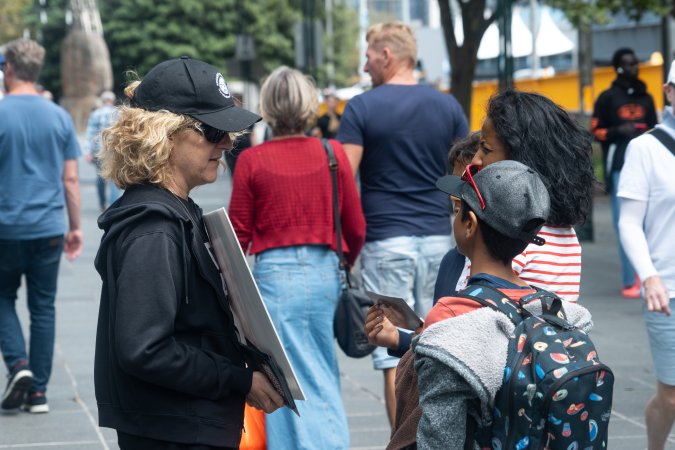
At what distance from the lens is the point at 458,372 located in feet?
8.33

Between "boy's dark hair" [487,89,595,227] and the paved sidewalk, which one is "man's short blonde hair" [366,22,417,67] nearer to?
the paved sidewalk

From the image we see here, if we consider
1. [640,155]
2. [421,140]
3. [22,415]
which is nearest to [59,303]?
[22,415]

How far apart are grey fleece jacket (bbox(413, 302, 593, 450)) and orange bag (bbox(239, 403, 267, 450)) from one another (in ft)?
3.08

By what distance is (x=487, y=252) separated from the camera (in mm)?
2789

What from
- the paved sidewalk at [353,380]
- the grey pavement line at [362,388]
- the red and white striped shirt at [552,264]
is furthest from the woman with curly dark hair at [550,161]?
the grey pavement line at [362,388]

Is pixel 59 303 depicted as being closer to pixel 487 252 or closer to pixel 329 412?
pixel 329 412

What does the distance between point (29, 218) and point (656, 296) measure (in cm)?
350

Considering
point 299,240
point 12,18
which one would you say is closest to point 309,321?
point 299,240

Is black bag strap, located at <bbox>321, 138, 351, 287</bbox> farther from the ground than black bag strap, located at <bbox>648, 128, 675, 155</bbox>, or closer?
closer

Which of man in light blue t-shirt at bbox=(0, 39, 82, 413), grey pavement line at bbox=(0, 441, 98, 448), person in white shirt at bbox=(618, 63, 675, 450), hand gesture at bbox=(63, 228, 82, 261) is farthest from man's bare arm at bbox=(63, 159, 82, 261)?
person in white shirt at bbox=(618, 63, 675, 450)

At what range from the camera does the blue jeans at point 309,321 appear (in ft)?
17.3

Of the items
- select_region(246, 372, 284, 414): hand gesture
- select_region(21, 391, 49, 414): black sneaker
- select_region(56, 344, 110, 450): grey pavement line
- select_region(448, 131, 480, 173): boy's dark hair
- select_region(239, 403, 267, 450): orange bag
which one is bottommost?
select_region(56, 344, 110, 450): grey pavement line

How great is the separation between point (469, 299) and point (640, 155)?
2312 mm

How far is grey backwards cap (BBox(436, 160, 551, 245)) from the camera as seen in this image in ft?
8.93
